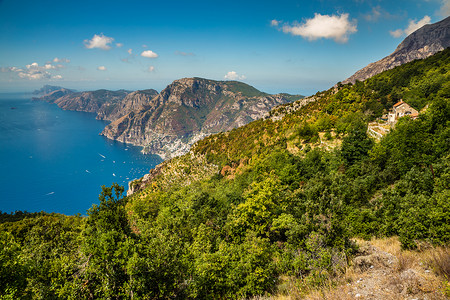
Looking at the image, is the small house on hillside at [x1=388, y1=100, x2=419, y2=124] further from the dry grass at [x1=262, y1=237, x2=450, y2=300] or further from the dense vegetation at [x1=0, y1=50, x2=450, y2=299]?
the dry grass at [x1=262, y1=237, x2=450, y2=300]

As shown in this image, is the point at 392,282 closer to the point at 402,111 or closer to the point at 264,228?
the point at 264,228

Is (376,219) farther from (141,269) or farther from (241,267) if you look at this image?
(141,269)

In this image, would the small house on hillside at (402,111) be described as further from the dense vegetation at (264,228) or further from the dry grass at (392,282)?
the dry grass at (392,282)

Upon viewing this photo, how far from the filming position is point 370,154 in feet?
107

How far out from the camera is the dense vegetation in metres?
12.4

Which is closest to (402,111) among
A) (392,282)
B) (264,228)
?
(264,228)

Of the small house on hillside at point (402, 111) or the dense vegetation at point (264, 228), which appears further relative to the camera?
the small house on hillside at point (402, 111)

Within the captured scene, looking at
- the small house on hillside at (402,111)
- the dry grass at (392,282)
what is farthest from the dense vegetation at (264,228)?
the small house on hillside at (402,111)

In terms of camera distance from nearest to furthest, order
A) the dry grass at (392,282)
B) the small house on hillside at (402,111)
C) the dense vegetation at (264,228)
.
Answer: the dry grass at (392,282)
the dense vegetation at (264,228)
the small house on hillside at (402,111)

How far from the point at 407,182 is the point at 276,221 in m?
15.1

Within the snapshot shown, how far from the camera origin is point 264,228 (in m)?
23.5

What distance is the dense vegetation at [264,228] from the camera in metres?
12.4

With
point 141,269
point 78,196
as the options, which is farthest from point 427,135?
point 78,196

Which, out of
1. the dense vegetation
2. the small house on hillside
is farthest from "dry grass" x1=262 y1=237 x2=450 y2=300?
the small house on hillside
